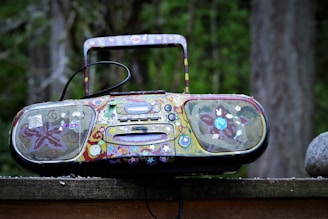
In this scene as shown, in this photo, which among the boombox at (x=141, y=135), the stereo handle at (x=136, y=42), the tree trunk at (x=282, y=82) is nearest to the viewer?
the boombox at (x=141, y=135)

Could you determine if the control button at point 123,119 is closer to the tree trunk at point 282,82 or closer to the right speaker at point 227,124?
the right speaker at point 227,124

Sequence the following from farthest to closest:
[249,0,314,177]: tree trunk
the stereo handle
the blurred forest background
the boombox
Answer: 1. [249,0,314,177]: tree trunk
2. the blurred forest background
3. the stereo handle
4. the boombox

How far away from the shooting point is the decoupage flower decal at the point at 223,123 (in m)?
1.35

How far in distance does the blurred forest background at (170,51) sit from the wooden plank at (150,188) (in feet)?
4.62

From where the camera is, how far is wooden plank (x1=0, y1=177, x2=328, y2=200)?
1.33 meters

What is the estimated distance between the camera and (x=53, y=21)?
26.8ft

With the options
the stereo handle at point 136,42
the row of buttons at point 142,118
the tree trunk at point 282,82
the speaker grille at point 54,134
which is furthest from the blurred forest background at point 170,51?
the row of buttons at point 142,118

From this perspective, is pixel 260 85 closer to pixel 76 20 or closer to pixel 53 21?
pixel 76 20

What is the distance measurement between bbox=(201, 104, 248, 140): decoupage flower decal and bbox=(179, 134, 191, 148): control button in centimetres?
5

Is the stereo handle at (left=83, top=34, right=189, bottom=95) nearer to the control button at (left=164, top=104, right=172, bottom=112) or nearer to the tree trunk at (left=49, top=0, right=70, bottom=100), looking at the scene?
the control button at (left=164, top=104, right=172, bottom=112)

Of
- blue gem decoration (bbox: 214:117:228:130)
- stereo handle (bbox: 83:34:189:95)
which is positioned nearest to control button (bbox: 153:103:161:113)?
blue gem decoration (bbox: 214:117:228:130)

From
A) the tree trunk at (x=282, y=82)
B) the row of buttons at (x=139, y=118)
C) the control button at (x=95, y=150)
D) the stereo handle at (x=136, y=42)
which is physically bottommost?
the tree trunk at (x=282, y=82)

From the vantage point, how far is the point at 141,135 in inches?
52.3

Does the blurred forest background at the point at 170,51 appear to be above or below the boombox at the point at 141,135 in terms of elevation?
below
